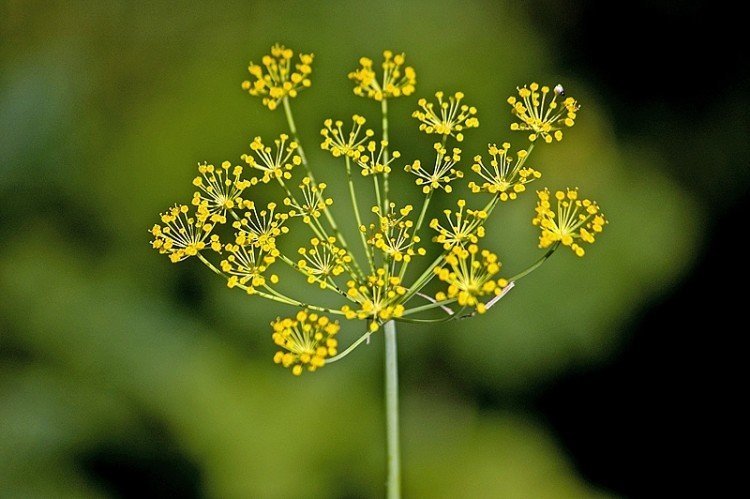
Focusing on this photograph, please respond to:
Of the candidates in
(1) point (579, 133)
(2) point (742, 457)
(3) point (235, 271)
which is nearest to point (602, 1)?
(1) point (579, 133)

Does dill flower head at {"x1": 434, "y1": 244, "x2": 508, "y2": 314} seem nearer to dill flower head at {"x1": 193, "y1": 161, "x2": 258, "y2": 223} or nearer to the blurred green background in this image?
dill flower head at {"x1": 193, "y1": 161, "x2": 258, "y2": 223}

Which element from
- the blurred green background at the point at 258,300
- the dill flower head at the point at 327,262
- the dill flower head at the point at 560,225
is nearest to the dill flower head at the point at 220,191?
the dill flower head at the point at 327,262

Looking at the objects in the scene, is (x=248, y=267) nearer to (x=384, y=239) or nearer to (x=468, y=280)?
(x=384, y=239)

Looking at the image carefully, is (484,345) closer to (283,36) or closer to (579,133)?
(579,133)

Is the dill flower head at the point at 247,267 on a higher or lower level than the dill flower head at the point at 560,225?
lower

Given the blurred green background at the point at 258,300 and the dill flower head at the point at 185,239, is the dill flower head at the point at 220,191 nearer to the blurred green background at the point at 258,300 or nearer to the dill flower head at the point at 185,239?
the dill flower head at the point at 185,239

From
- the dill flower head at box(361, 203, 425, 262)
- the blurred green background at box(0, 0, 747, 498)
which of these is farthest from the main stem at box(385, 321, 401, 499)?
the blurred green background at box(0, 0, 747, 498)

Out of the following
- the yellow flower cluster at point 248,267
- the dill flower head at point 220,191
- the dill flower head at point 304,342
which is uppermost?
the dill flower head at point 220,191
